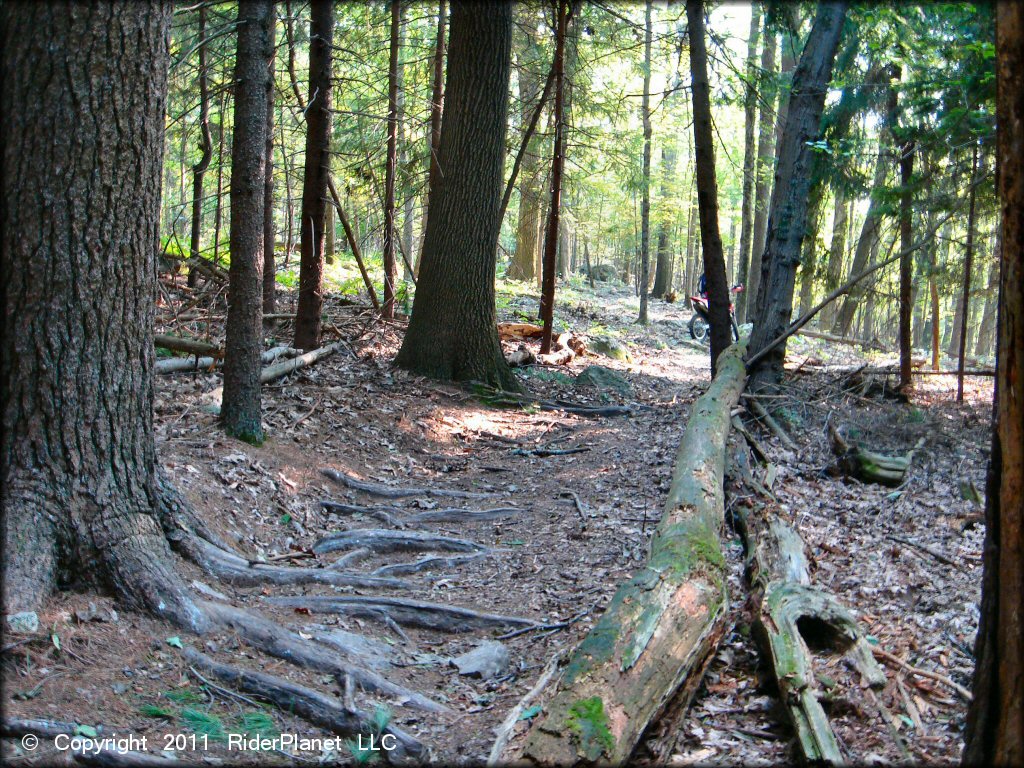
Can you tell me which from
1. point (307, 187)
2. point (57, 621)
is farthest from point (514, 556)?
point (307, 187)

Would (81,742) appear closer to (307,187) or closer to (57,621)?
(57,621)

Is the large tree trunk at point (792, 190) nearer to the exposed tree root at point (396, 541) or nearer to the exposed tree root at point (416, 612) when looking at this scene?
the exposed tree root at point (396, 541)

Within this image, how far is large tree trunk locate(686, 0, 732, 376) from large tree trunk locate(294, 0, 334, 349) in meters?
4.97

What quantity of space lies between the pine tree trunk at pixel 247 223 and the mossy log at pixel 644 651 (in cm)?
393

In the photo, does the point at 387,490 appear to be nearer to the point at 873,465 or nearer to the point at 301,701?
the point at 301,701

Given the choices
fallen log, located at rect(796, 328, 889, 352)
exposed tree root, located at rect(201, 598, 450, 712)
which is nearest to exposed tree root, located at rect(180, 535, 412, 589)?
exposed tree root, located at rect(201, 598, 450, 712)

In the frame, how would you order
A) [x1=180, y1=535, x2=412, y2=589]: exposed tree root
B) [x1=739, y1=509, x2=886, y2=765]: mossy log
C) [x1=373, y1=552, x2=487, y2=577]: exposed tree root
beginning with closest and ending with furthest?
[x1=739, y1=509, x2=886, y2=765]: mossy log < [x1=180, y1=535, x2=412, y2=589]: exposed tree root < [x1=373, y1=552, x2=487, y2=577]: exposed tree root

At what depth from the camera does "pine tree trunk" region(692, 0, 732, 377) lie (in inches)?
400

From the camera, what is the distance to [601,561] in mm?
5664

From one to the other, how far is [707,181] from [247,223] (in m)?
6.78

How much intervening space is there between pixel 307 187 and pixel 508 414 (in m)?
3.99

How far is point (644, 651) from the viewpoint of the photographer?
328cm

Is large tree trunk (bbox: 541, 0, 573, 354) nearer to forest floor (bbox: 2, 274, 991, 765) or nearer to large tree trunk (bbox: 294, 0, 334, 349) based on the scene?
forest floor (bbox: 2, 274, 991, 765)

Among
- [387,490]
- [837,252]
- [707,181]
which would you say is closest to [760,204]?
[837,252]
